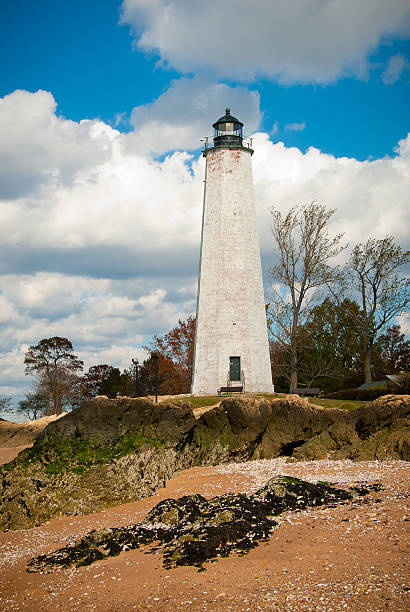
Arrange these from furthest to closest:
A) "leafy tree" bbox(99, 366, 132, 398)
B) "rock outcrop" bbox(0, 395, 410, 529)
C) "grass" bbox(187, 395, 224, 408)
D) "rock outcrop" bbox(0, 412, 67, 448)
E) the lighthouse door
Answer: "leafy tree" bbox(99, 366, 132, 398) < "rock outcrop" bbox(0, 412, 67, 448) < the lighthouse door < "grass" bbox(187, 395, 224, 408) < "rock outcrop" bbox(0, 395, 410, 529)

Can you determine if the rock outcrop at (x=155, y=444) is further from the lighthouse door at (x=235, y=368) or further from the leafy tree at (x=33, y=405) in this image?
the leafy tree at (x=33, y=405)

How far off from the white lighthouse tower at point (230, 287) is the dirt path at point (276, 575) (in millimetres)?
16382

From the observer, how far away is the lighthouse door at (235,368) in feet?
88.1

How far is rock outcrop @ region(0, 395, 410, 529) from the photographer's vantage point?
13.0 metres

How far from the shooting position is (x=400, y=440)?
46.5 feet

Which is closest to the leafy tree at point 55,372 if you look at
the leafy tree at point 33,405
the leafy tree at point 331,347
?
the leafy tree at point 33,405

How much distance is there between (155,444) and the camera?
15188 millimetres

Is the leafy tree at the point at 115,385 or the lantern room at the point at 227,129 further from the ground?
the lantern room at the point at 227,129

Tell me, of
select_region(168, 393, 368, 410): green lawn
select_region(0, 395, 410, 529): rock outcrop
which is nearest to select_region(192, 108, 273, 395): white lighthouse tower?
select_region(168, 393, 368, 410): green lawn

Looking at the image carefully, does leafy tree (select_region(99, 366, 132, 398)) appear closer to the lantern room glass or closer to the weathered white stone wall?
the weathered white stone wall

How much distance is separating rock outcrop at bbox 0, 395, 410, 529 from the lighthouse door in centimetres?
862

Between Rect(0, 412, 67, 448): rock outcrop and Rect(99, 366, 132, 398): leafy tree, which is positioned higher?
Rect(99, 366, 132, 398): leafy tree

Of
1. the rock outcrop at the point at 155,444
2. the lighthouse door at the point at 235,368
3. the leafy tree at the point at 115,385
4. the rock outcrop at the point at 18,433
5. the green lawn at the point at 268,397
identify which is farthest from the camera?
the leafy tree at the point at 115,385

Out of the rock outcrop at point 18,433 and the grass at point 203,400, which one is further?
the rock outcrop at point 18,433
